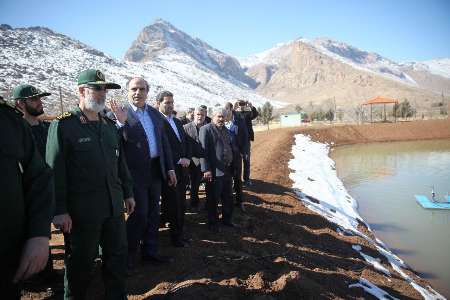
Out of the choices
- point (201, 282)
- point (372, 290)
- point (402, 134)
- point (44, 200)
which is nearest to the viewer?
point (44, 200)

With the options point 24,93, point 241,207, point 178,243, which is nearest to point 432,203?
point 241,207

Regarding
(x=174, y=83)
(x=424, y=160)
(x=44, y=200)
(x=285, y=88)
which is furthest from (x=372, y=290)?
(x=285, y=88)

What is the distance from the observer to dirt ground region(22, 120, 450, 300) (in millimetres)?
4008

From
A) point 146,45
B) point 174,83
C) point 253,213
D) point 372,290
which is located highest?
point 146,45

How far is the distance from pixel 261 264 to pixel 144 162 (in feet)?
7.31

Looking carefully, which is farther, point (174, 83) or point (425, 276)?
point (174, 83)

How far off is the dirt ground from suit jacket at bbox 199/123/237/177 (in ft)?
3.71

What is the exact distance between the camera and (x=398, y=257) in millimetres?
8148

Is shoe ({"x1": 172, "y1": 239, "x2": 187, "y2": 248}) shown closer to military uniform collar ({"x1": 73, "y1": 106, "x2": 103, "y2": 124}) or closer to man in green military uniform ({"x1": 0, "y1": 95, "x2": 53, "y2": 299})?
military uniform collar ({"x1": 73, "y1": 106, "x2": 103, "y2": 124})

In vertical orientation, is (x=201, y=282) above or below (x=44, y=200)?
below

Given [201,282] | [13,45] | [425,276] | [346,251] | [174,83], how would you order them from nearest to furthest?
[201,282] < [346,251] < [425,276] < [13,45] < [174,83]

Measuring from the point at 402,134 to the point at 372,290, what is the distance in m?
34.3

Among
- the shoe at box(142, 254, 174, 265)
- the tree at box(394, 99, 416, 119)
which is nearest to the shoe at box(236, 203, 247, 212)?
the shoe at box(142, 254, 174, 265)

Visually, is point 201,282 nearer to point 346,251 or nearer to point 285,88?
point 346,251
